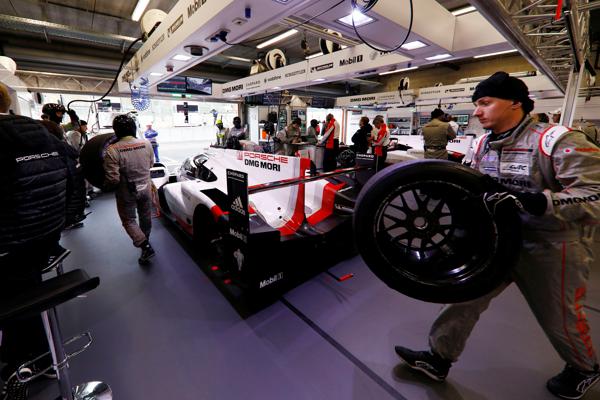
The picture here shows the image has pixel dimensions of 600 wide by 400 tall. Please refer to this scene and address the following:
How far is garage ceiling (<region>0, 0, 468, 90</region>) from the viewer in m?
5.23

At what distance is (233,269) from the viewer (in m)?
2.16

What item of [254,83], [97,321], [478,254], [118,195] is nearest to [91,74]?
[254,83]

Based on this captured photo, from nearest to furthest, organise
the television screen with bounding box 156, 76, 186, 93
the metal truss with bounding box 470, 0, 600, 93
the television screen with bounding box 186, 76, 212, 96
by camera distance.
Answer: the metal truss with bounding box 470, 0, 600, 93
the television screen with bounding box 156, 76, 186, 93
the television screen with bounding box 186, 76, 212, 96

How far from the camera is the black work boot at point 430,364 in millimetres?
1510

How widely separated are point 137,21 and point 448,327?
7813 mm

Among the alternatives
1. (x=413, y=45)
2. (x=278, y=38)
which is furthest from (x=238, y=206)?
(x=278, y=38)

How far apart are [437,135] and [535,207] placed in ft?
13.9

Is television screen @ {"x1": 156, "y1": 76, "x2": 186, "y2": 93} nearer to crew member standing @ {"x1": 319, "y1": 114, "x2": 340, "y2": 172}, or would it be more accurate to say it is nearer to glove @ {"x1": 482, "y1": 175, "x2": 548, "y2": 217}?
crew member standing @ {"x1": 319, "y1": 114, "x2": 340, "y2": 172}

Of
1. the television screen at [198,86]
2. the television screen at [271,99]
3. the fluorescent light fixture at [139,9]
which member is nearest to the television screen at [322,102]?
the television screen at [271,99]

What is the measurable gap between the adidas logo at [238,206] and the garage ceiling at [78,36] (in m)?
2.90

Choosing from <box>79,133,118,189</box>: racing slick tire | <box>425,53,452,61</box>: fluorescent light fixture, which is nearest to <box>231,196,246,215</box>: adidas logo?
<box>79,133,118,189</box>: racing slick tire

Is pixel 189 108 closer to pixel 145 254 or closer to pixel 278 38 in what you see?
pixel 278 38

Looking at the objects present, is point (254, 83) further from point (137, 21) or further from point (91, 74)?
point (91, 74)

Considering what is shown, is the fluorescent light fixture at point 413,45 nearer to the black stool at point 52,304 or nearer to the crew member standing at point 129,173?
the crew member standing at point 129,173
